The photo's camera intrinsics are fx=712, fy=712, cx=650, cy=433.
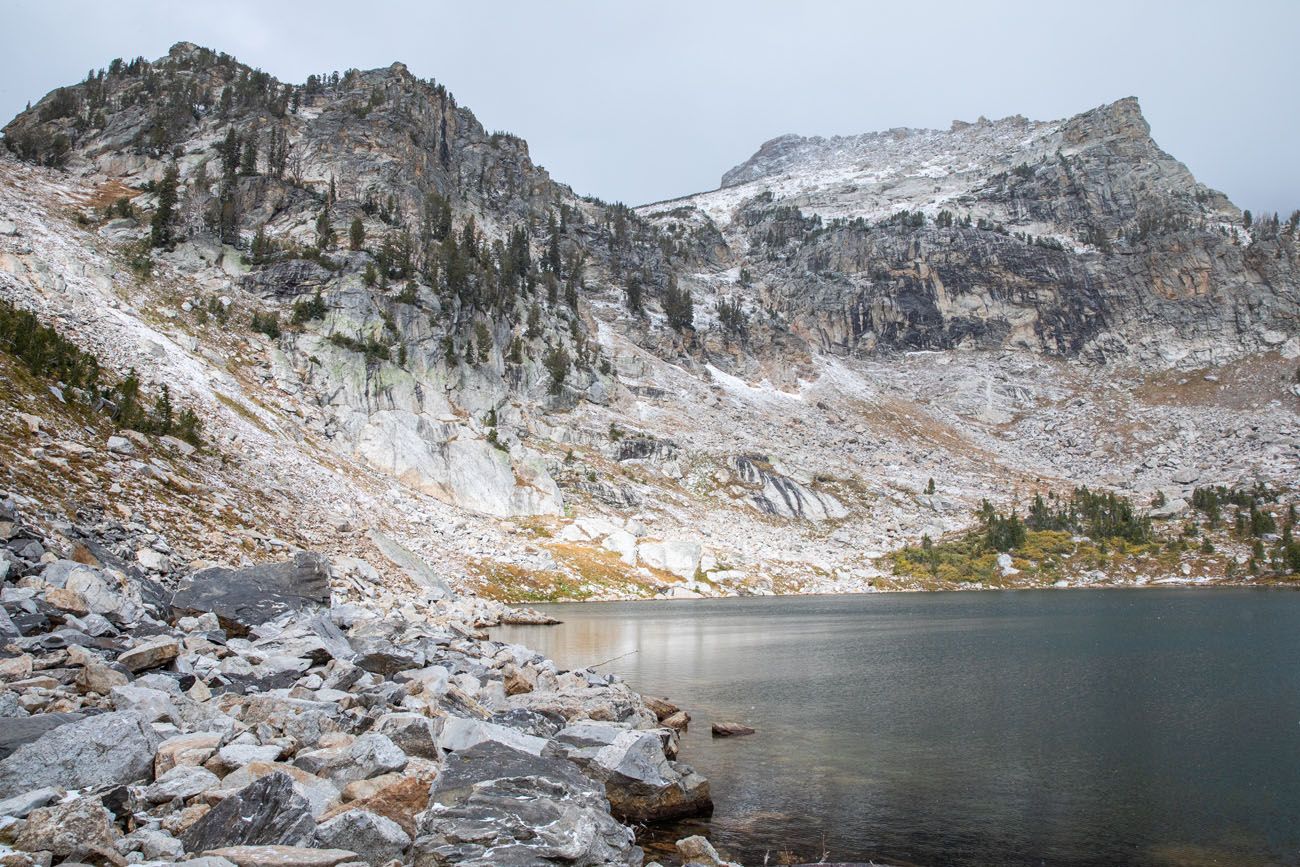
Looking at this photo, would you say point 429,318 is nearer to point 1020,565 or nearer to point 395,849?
point 1020,565

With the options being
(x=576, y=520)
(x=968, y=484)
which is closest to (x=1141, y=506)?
(x=968, y=484)

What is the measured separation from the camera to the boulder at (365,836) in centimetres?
836

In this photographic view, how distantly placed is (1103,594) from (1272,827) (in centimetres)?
7760

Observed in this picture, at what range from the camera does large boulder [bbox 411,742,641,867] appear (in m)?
9.01

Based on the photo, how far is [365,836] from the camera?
8648mm

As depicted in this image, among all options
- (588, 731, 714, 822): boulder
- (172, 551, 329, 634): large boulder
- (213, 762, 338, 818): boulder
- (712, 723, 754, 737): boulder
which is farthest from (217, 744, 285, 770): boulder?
(712, 723, 754, 737): boulder

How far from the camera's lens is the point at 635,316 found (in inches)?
5979

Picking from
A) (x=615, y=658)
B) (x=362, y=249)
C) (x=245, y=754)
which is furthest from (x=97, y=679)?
(x=362, y=249)

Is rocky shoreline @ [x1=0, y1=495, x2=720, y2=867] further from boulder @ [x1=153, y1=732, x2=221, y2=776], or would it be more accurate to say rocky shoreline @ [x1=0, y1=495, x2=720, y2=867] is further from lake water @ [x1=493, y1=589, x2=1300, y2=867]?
lake water @ [x1=493, y1=589, x2=1300, y2=867]

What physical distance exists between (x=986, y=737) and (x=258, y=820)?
1977 centimetres

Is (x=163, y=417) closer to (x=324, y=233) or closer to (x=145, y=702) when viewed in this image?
(x=145, y=702)

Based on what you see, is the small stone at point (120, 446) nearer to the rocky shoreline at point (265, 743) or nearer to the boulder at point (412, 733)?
the rocky shoreline at point (265, 743)

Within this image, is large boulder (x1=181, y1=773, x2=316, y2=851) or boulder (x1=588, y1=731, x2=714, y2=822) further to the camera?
boulder (x1=588, y1=731, x2=714, y2=822)

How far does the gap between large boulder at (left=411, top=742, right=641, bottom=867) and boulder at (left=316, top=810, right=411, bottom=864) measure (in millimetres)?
293
